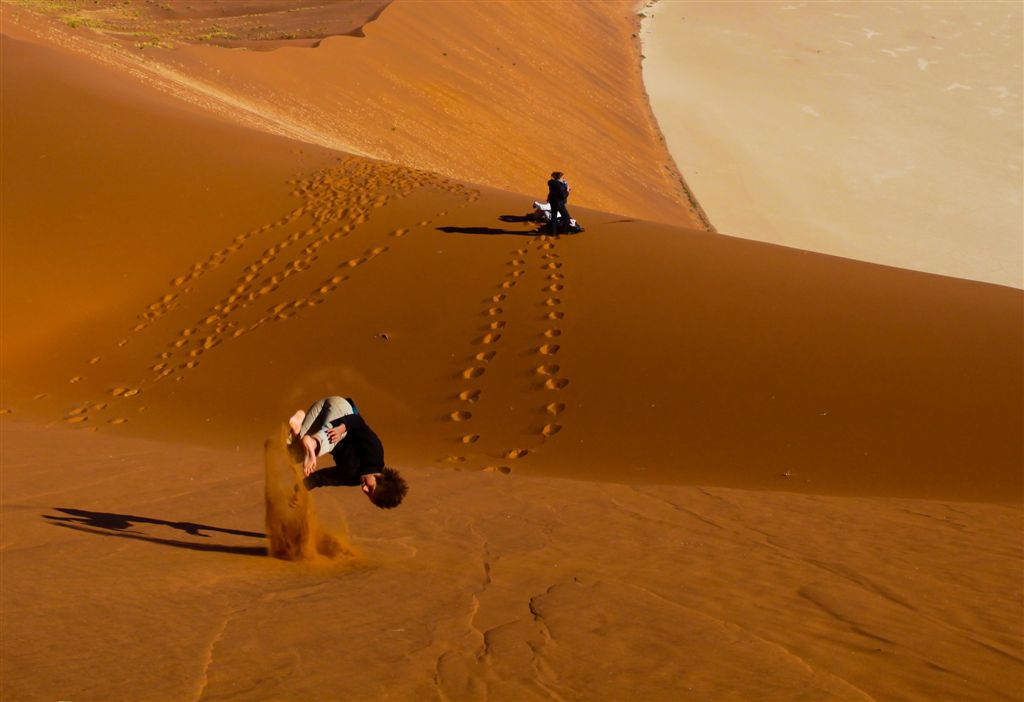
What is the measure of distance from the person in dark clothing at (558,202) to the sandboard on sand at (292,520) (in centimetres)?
762

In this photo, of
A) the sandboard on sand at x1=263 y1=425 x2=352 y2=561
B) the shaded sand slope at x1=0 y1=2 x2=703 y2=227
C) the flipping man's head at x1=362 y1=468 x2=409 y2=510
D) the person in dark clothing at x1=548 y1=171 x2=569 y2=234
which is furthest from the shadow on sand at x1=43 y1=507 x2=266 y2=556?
the shaded sand slope at x1=0 y1=2 x2=703 y2=227

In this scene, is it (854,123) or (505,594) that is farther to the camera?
(854,123)

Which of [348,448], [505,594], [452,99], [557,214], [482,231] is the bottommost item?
[505,594]

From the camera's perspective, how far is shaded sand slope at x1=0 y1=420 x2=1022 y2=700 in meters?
4.30

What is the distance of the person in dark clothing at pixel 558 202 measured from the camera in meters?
13.4

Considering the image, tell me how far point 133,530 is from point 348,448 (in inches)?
66.5

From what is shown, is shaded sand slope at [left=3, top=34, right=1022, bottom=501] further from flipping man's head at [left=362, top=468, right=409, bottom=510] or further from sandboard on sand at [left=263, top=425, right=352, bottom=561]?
flipping man's head at [left=362, top=468, right=409, bottom=510]

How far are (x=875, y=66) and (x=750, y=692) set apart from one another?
5444 cm

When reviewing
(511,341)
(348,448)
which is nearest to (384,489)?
(348,448)

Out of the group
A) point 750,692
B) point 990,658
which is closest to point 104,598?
point 750,692

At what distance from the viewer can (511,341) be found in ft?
37.6

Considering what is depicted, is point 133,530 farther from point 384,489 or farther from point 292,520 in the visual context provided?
point 384,489

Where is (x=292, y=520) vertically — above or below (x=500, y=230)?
below

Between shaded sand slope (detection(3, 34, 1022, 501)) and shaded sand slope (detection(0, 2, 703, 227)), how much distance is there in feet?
24.5
